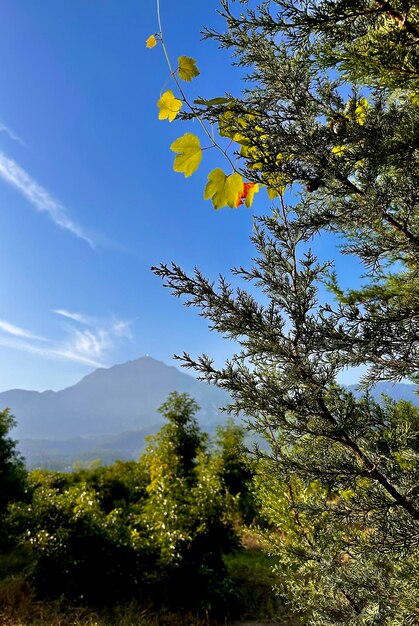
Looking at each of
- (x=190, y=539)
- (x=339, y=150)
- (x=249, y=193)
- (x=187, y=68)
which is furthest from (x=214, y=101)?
(x=190, y=539)

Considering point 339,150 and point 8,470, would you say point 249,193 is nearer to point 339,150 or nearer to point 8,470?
point 339,150

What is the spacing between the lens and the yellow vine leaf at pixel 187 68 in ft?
3.02

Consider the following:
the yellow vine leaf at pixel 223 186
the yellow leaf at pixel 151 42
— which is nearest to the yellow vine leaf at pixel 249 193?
the yellow vine leaf at pixel 223 186

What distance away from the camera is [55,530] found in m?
5.39

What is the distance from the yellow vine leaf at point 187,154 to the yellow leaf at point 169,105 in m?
0.19

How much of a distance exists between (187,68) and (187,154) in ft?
0.90

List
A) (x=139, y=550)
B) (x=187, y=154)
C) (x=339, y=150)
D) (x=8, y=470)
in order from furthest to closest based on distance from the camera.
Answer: (x=8, y=470), (x=139, y=550), (x=339, y=150), (x=187, y=154)

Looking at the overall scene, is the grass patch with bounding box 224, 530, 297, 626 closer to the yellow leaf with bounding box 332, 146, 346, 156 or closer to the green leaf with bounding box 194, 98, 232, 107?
the yellow leaf with bounding box 332, 146, 346, 156

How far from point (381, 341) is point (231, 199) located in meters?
0.79

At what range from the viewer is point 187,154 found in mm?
863

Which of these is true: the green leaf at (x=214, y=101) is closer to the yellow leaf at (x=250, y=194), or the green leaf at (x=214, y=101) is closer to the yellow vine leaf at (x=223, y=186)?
the yellow vine leaf at (x=223, y=186)

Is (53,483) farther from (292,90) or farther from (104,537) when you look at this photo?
(292,90)

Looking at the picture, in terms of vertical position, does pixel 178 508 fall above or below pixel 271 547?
below

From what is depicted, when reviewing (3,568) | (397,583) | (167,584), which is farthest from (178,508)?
(397,583)
